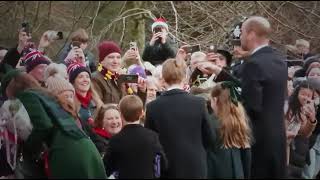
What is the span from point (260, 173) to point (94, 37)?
19.6 ft

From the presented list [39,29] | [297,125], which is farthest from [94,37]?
[297,125]

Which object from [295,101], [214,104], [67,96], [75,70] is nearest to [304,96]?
[295,101]

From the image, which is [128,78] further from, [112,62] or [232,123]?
[232,123]

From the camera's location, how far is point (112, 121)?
574 cm

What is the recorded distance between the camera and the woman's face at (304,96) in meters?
7.02

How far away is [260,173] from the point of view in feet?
16.9

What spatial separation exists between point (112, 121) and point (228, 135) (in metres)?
1.12

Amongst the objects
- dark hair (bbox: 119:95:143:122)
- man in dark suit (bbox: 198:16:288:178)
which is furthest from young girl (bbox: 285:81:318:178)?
dark hair (bbox: 119:95:143:122)

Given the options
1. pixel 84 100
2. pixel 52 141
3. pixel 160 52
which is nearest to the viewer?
pixel 52 141

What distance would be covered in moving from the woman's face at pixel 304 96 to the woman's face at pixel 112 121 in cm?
238

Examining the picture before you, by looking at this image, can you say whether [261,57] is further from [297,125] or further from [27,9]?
[27,9]

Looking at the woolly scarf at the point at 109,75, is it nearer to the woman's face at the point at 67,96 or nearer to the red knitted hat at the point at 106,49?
the red knitted hat at the point at 106,49

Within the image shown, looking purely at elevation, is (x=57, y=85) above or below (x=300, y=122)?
above

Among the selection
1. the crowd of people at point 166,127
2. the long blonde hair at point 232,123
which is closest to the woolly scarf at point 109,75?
the crowd of people at point 166,127
